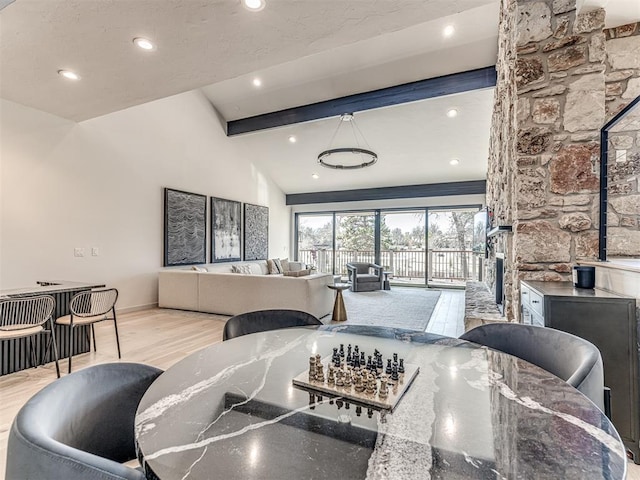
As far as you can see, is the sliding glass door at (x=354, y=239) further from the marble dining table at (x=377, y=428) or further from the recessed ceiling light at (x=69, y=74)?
the marble dining table at (x=377, y=428)

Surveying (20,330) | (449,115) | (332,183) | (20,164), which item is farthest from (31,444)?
(332,183)

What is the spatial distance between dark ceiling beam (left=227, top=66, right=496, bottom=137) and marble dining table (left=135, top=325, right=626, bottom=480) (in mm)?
5284

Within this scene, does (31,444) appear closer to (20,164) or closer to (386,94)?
(20,164)

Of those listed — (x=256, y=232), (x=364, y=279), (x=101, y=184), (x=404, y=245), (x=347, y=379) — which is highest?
(x=101, y=184)

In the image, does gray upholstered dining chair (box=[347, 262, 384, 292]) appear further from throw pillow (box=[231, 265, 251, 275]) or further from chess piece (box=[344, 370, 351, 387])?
chess piece (box=[344, 370, 351, 387])

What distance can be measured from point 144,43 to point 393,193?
7077 mm

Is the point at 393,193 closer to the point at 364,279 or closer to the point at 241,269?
the point at 364,279

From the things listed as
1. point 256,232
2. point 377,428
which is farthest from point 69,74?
point 256,232

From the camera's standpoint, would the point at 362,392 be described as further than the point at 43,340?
No

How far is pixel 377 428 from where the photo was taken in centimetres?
77

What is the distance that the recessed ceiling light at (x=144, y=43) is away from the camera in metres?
2.75

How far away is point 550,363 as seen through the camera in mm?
1309

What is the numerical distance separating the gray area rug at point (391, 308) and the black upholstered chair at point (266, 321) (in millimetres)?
3045

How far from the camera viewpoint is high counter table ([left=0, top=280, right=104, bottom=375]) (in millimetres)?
2949
